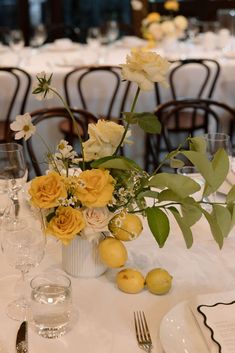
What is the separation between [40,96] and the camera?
4.12ft

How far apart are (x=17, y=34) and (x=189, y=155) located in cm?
329

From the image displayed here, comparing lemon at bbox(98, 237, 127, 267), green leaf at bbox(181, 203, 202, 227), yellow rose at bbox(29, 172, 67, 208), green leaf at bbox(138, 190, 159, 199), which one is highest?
yellow rose at bbox(29, 172, 67, 208)

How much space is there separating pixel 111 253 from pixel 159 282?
0.39ft

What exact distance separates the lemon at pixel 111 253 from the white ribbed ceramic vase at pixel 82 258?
0.09ft

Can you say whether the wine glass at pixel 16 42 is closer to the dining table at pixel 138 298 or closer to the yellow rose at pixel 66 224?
the dining table at pixel 138 298

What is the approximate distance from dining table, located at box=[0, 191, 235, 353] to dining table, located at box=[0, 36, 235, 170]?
2.11 m

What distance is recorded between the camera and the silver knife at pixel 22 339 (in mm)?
1064

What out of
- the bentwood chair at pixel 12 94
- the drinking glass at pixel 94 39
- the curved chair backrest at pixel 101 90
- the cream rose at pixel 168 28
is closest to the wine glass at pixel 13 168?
the bentwood chair at pixel 12 94

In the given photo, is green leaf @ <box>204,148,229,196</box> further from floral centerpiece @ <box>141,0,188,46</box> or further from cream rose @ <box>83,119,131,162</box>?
floral centerpiece @ <box>141,0,188,46</box>

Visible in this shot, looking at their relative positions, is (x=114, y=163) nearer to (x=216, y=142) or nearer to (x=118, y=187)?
(x=118, y=187)

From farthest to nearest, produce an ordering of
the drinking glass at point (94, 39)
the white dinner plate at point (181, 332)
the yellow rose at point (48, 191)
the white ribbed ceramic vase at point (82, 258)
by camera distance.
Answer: the drinking glass at point (94, 39) → the white ribbed ceramic vase at point (82, 258) → the yellow rose at point (48, 191) → the white dinner plate at point (181, 332)

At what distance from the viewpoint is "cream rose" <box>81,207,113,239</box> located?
47.3 inches

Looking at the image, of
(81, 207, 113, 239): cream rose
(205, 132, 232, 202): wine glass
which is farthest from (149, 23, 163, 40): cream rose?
(81, 207, 113, 239): cream rose

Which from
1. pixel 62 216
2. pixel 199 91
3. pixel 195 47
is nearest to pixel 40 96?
pixel 62 216
